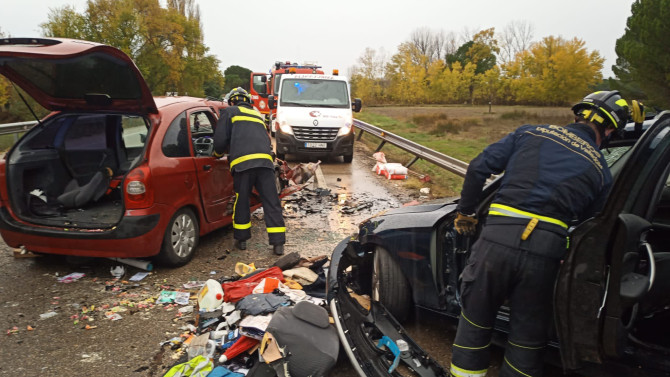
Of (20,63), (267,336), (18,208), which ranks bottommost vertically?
(267,336)

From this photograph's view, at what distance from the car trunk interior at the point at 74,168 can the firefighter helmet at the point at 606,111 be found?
12.0ft

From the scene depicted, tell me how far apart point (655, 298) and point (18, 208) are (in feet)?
16.7

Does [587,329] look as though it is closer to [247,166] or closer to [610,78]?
[247,166]

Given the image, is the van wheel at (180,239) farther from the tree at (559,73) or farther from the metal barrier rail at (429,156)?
the tree at (559,73)

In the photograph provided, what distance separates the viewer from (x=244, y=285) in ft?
12.6

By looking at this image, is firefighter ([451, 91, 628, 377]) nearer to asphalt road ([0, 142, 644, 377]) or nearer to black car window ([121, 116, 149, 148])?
asphalt road ([0, 142, 644, 377])

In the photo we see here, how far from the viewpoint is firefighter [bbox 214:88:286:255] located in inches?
201

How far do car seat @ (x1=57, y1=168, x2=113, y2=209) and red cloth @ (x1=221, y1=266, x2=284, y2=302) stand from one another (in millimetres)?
2176

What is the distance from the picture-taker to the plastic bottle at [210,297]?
11.9ft

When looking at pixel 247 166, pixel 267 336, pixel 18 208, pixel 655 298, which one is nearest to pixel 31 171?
pixel 18 208

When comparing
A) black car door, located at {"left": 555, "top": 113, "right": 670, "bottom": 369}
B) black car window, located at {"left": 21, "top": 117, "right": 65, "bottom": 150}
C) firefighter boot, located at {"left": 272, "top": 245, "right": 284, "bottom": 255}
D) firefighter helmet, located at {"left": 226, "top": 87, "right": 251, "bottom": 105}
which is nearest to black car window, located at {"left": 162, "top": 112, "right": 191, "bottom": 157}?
firefighter helmet, located at {"left": 226, "top": 87, "right": 251, "bottom": 105}

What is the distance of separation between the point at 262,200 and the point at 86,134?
209cm

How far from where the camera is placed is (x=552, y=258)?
2.24 m

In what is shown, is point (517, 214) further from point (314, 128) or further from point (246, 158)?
point (314, 128)
